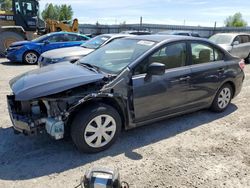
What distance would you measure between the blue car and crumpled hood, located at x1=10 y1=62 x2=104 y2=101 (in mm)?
7499

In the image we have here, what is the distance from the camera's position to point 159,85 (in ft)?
12.6

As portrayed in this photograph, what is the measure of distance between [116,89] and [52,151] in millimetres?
1260

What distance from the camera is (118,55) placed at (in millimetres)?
4113

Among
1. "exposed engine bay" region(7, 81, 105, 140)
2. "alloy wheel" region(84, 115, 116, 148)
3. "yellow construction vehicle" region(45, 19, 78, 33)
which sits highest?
"yellow construction vehicle" region(45, 19, 78, 33)

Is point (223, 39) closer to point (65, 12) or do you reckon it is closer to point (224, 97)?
point (224, 97)

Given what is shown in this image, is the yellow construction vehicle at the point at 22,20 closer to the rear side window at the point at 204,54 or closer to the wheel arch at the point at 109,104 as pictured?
the rear side window at the point at 204,54

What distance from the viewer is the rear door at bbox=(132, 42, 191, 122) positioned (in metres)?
3.68

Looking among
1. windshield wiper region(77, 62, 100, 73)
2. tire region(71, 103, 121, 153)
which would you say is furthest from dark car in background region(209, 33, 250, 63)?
tire region(71, 103, 121, 153)

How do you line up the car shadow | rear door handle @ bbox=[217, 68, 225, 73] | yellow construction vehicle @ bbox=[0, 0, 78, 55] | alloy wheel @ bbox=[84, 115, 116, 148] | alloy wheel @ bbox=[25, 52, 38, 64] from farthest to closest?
1. yellow construction vehicle @ bbox=[0, 0, 78, 55]
2. alloy wheel @ bbox=[25, 52, 38, 64]
3. rear door handle @ bbox=[217, 68, 225, 73]
4. alloy wheel @ bbox=[84, 115, 116, 148]
5. the car shadow

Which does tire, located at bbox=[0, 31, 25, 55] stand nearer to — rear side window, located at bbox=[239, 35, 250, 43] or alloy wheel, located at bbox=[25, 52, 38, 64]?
alloy wheel, located at bbox=[25, 52, 38, 64]

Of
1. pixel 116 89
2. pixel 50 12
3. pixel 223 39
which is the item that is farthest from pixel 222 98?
pixel 50 12

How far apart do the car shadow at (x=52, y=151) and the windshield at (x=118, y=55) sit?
3.75ft

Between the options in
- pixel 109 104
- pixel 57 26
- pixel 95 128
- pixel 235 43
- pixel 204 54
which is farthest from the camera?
pixel 57 26

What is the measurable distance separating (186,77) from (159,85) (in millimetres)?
626
